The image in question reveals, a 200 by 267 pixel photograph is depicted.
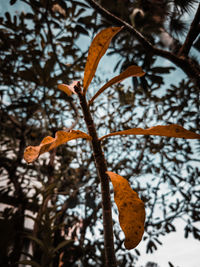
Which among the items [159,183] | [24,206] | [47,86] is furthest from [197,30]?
[159,183]

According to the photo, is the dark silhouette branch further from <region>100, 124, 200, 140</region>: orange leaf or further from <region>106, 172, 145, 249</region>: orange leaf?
<region>106, 172, 145, 249</region>: orange leaf

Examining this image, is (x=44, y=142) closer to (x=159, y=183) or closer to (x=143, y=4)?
(x=143, y=4)

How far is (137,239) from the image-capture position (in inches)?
11.6

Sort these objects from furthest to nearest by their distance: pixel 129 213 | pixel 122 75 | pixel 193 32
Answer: pixel 193 32 → pixel 122 75 → pixel 129 213

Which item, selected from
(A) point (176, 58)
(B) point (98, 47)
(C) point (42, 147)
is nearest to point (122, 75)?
(B) point (98, 47)

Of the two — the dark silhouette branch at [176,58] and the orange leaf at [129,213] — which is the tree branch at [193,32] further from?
the orange leaf at [129,213]

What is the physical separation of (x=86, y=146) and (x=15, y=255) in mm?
1479

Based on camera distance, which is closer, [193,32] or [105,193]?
[105,193]

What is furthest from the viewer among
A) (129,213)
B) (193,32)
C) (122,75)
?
(193,32)

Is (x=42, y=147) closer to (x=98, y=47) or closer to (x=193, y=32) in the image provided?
(x=98, y=47)

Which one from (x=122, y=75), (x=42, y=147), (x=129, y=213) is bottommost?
(x=129, y=213)

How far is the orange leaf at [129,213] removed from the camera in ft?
0.96

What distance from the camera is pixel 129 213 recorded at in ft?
1.01

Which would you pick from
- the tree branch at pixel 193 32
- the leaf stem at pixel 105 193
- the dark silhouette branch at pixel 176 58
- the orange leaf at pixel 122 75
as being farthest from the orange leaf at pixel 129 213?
the tree branch at pixel 193 32
